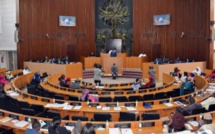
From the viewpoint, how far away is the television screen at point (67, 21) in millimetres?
20906

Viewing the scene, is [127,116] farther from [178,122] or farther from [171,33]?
[171,33]

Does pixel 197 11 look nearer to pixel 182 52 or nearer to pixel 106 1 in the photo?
pixel 182 52

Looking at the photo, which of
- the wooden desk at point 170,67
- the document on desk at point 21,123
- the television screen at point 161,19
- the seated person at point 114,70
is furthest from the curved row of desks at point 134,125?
the television screen at point 161,19

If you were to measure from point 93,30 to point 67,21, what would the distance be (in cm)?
249

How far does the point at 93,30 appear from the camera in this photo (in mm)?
22328

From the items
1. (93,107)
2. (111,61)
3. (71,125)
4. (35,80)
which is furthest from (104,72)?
(71,125)

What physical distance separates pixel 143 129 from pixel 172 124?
0.88 m

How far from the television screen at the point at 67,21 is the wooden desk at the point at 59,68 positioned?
465 centimetres

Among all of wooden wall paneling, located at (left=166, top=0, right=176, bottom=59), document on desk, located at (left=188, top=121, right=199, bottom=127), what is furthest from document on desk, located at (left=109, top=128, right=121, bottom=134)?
wooden wall paneling, located at (left=166, top=0, right=176, bottom=59)

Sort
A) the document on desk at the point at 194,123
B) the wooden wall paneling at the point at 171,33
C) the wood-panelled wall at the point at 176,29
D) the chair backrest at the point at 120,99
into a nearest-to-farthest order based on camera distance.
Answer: the document on desk at the point at 194,123 < the chair backrest at the point at 120,99 < the wood-panelled wall at the point at 176,29 < the wooden wall paneling at the point at 171,33

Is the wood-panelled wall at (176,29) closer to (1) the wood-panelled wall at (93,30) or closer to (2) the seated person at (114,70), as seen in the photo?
(1) the wood-panelled wall at (93,30)

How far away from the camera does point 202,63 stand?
17.5 meters

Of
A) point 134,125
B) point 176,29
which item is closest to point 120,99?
point 134,125

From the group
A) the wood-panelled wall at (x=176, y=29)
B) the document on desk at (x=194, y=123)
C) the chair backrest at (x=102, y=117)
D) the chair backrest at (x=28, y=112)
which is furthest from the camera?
the wood-panelled wall at (x=176, y=29)
